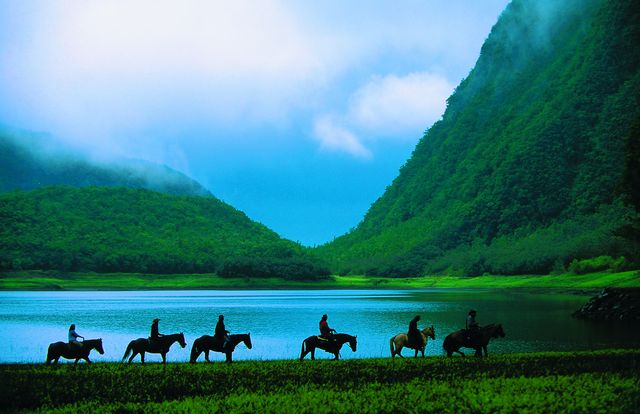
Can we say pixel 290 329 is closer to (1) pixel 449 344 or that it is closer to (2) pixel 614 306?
(1) pixel 449 344

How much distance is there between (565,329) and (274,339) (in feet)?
74.7

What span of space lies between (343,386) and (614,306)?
51511 millimetres

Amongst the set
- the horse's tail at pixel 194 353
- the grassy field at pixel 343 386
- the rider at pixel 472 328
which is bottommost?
the grassy field at pixel 343 386

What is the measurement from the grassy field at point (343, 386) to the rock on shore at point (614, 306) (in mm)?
36909

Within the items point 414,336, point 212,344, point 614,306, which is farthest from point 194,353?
point 614,306

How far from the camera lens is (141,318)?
3135 inches

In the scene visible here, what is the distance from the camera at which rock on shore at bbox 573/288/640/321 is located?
68.0 m

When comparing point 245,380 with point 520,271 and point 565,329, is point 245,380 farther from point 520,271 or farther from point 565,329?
point 520,271

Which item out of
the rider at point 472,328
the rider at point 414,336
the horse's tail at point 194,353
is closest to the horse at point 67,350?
the horse's tail at point 194,353

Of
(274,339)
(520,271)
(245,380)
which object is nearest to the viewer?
(245,380)

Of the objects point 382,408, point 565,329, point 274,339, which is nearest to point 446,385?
point 382,408

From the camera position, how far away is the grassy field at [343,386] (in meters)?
21.6

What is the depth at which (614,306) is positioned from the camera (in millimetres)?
69500

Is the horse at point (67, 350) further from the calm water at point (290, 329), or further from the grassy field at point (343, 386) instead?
the calm water at point (290, 329)
